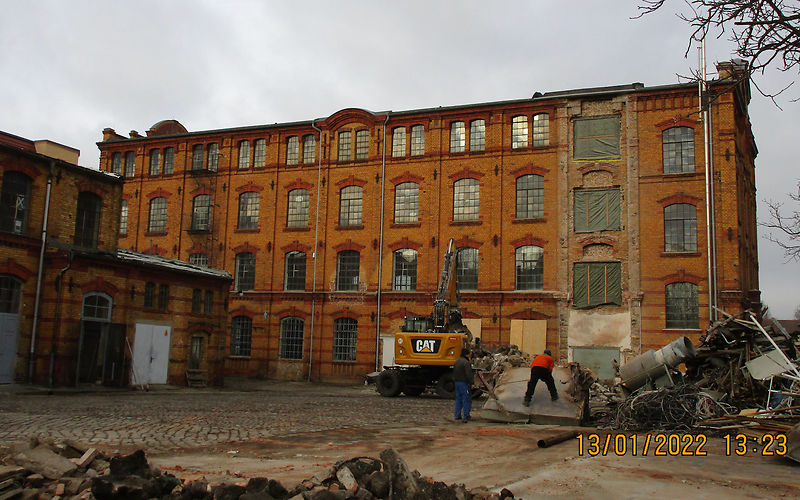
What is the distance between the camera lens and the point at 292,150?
119 feet

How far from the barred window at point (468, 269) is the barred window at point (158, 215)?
17.1 metres

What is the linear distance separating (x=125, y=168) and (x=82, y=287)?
1842cm

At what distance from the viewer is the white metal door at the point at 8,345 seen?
20.7 metres

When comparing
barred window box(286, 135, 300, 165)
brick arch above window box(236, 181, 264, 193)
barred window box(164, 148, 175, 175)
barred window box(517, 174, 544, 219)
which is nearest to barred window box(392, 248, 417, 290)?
barred window box(517, 174, 544, 219)

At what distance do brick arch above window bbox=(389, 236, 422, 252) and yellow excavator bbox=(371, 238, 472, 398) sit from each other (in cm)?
770

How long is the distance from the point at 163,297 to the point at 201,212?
39.2 feet

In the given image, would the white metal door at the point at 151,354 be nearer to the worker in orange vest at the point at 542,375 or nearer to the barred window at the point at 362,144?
the barred window at the point at 362,144

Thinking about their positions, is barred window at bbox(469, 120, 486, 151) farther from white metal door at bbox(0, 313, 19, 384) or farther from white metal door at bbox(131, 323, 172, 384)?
white metal door at bbox(0, 313, 19, 384)

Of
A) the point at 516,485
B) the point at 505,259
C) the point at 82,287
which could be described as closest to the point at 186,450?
the point at 516,485

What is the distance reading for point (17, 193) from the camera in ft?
70.6

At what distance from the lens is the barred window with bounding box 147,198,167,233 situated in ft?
125

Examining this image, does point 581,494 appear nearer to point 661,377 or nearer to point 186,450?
point 186,450

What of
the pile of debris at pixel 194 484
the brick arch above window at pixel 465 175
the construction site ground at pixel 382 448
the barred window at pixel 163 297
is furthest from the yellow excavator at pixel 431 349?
the pile of debris at pixel 194 484

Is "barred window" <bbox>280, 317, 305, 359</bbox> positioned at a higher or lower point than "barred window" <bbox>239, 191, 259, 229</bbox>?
lower
